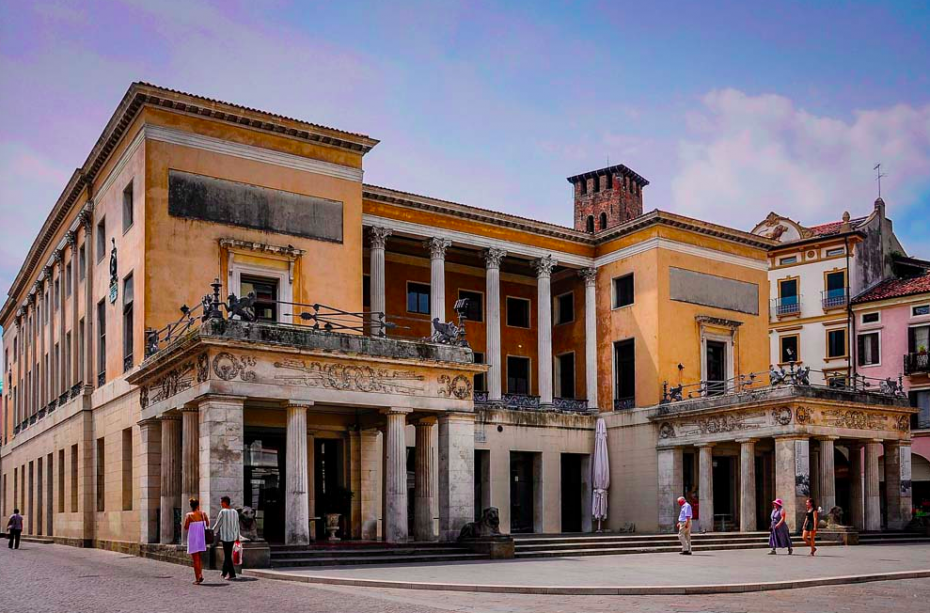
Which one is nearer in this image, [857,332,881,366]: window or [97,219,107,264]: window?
[97,219,107,264]: window

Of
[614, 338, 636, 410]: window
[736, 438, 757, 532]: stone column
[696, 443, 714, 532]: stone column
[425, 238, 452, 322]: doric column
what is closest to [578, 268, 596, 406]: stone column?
[614, 338, 636, 410]: window

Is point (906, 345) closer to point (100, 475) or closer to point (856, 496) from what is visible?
point (856, 496)

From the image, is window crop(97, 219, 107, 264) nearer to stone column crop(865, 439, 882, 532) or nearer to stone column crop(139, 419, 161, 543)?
stone column crop(139, 419, 161, 543)

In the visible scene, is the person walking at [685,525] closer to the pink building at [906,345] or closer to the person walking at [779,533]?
the person walking at [779,533]

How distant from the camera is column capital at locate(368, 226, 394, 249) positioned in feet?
116

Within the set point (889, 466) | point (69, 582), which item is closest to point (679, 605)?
point (69, 582)

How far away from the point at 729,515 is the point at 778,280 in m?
20.4

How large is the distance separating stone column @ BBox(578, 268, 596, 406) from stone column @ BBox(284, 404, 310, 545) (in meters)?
17.9

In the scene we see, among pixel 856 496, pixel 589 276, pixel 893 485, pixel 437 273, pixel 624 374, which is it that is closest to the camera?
pixel 856 496

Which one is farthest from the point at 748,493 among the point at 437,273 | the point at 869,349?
the point at 869,349

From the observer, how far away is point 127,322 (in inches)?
1178

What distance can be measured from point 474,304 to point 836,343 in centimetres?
2152

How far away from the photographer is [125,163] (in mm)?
30094

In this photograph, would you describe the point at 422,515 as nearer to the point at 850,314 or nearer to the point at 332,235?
the point at 332,235
